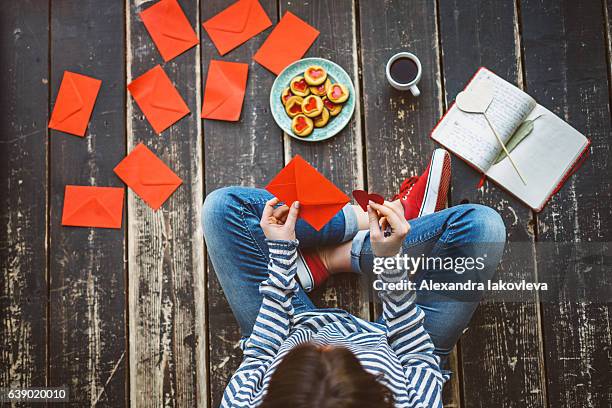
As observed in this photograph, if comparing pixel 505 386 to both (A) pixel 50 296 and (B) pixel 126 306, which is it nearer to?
(B) pixel 126 306

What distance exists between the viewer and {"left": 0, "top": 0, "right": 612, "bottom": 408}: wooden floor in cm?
128

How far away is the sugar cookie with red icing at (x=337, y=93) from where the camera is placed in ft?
4.20

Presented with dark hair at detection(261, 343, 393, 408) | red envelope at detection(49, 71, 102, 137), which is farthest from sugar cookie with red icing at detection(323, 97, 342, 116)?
dark hair at detection(261, 343, 393, 408)

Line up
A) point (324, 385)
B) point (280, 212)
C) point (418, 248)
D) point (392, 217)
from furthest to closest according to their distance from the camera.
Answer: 1. point (418, 248)
2. point (280, 212)
3. point (392, 217)
4. point (324, 385)

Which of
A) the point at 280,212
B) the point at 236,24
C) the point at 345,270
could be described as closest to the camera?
the point at 280,212

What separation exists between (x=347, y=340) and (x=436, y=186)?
454 mm

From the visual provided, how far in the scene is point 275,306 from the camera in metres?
1.00

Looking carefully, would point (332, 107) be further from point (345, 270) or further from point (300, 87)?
point (345, 270)

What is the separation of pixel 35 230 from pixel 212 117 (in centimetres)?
58

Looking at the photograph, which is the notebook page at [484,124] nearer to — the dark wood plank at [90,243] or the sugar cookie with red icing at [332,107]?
the sugar cookie with red icing at [332,107]

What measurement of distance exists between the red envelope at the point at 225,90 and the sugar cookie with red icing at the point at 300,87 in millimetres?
142

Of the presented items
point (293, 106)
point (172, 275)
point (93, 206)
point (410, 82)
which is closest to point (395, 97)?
point (410, 82)

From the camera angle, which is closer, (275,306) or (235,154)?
(275,306)

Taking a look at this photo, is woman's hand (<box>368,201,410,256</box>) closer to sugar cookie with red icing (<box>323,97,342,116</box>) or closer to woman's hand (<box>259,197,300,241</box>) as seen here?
woman's hand (<box>259,197,300,241</box>)
